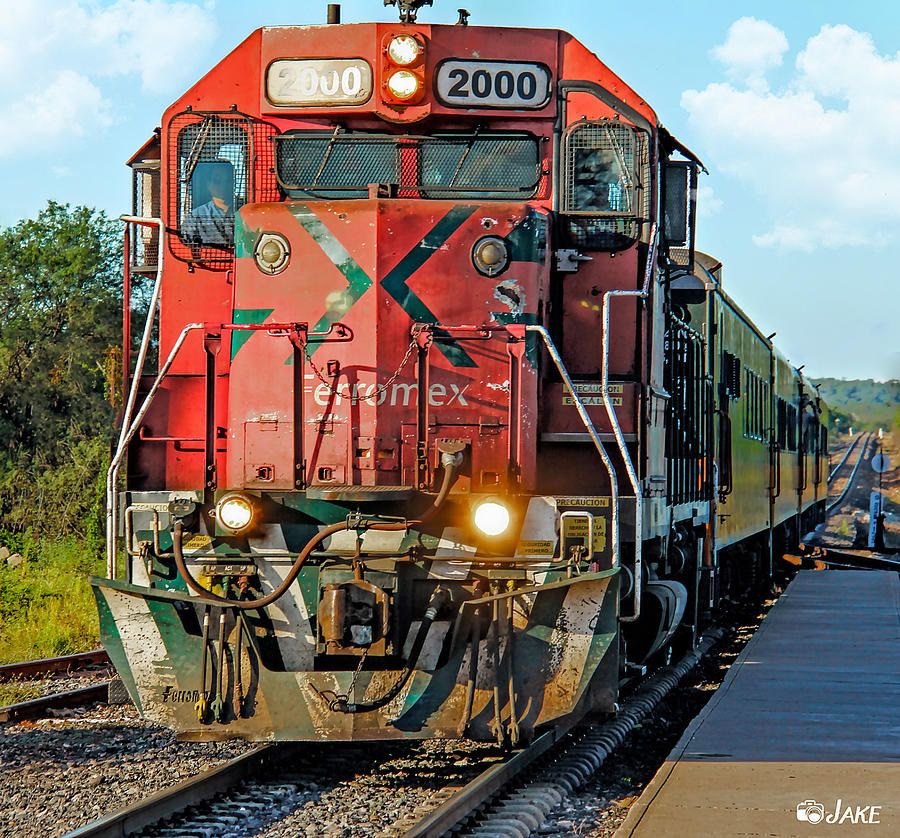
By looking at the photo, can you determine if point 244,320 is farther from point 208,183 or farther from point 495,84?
point 495,84

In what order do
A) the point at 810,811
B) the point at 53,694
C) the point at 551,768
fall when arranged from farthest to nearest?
the point at 53,694 → the point at 551,768 → the point at 810,811

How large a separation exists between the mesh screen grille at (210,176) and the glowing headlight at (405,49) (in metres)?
0.89

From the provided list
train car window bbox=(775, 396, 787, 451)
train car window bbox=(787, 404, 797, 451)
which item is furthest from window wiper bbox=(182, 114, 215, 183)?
train car window bbox=(787, 404, 797, 451)

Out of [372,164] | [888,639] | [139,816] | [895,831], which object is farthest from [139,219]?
[888,639]

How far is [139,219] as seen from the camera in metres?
7.56

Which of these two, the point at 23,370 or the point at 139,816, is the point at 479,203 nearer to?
the point at 139,816

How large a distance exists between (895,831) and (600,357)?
309 cm

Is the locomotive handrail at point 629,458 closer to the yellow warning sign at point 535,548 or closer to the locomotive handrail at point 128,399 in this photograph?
the yellow warning sign at point 535,548

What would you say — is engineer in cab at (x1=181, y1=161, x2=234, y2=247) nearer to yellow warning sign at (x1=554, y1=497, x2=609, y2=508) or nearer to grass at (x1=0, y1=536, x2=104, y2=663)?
yellow warning sign at (x1=554, y1=497, x2=609, y2=508)

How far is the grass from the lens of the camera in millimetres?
12469

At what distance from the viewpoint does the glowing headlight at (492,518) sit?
21.0ft

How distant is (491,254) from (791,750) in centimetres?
344

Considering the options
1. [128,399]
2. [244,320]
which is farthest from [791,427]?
[128,399]

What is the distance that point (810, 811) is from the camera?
5.88m
